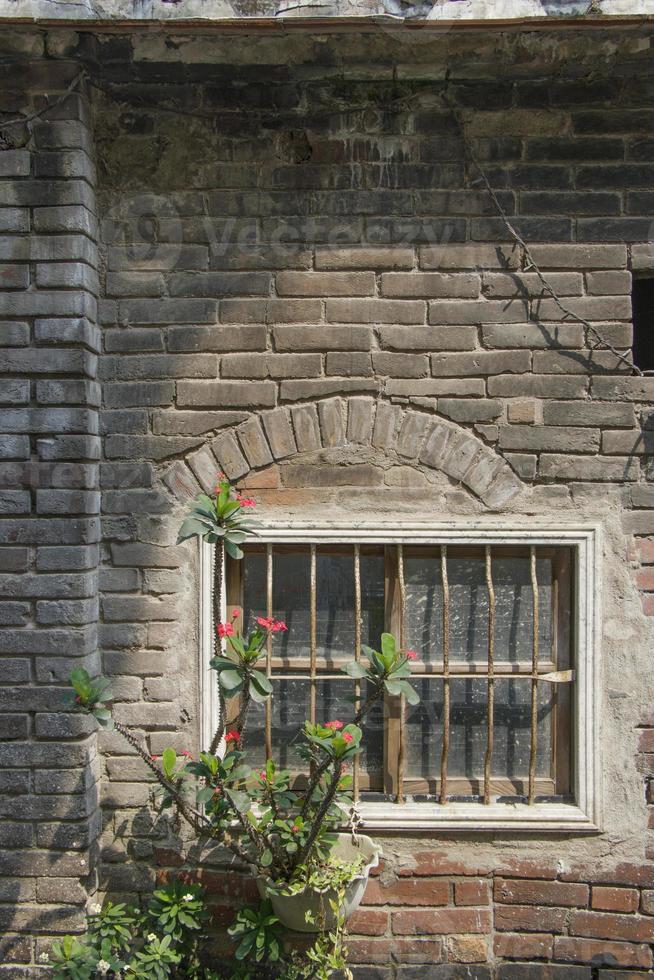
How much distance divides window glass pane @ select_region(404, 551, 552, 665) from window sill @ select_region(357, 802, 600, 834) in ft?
1.68

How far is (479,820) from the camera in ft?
8.10

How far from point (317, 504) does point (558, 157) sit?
Result: 4.78 ft

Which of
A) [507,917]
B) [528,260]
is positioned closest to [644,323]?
[528,260]

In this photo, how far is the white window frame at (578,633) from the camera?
8.09 feet

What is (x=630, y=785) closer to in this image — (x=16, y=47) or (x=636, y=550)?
(x=636, y=550)

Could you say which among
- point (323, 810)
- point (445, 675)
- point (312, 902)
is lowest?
point (312, 902)

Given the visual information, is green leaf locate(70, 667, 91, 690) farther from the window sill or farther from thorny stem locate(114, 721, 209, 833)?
the window sill

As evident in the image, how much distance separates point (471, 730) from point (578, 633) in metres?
0.51

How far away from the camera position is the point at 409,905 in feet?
8.15

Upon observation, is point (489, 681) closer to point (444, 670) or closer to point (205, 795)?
point (444, 670)

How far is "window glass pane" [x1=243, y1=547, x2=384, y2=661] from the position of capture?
2596 mm

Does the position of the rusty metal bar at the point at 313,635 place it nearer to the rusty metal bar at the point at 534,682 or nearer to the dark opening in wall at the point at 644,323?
the rusty metal bar at the point at 534,682

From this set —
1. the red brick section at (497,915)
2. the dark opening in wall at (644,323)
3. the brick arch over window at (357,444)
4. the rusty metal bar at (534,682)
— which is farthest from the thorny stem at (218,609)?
the dark opening in wall at (644,323)

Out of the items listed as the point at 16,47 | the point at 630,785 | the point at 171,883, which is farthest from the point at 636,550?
the point at 16,47
